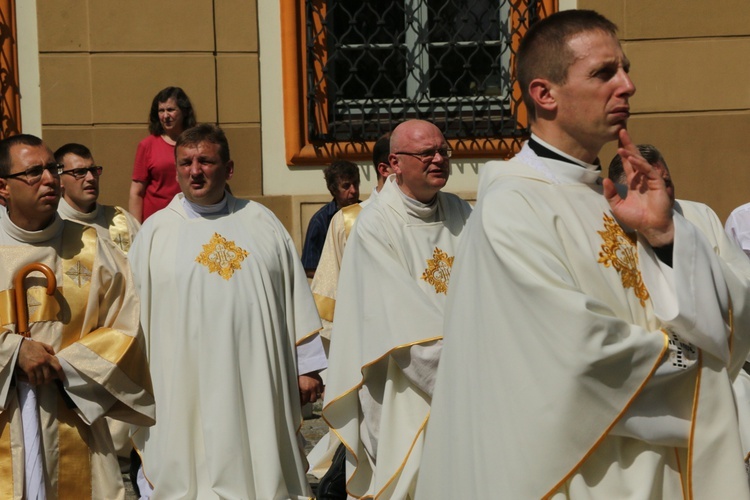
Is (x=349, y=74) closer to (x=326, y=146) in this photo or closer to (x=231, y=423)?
(x=326, y=146)

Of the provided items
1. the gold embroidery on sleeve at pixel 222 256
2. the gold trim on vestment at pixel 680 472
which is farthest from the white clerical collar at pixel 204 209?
the gold trim on vestment at pixel 680 472

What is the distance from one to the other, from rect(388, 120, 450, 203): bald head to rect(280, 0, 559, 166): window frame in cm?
387

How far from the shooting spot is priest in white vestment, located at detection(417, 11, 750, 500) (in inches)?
130

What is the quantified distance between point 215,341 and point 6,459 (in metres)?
1.81

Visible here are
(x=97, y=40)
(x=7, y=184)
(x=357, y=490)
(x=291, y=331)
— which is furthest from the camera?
(x=97, y=40)

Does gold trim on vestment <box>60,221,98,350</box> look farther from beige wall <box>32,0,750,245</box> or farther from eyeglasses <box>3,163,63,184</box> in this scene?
beige wall <box>32,0,750,245</box>

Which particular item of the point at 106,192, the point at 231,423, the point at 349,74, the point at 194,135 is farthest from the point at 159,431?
the point at 349,74

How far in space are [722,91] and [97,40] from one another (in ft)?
15.4

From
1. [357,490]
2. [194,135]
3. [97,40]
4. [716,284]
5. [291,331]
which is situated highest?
[97,40]

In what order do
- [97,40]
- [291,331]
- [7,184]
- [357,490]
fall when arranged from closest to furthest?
[7,184] < [357,490] < [291,331] < [97,40]

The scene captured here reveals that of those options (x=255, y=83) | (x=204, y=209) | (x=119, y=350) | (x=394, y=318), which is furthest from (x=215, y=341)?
(x=255, y=83)

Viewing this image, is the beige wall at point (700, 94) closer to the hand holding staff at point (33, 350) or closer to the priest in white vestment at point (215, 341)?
the priest in white vestment at point (215, 341)

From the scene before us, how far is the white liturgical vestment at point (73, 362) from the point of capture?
5344 millimetres

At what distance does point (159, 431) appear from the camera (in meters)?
6.98
